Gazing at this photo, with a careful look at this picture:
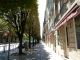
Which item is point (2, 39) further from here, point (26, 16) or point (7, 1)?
point (7, 1)

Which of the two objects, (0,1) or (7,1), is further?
(7,1)

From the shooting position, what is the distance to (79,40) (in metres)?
7.71

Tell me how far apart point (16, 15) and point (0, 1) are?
9615 mm

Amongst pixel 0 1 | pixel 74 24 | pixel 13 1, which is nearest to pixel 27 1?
pixel 13 1

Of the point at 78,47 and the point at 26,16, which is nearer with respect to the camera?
the point at 78,47

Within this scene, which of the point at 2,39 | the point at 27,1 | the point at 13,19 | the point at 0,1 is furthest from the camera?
the point at 2,39

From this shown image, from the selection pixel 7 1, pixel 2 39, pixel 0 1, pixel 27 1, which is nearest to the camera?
pixel 0 1

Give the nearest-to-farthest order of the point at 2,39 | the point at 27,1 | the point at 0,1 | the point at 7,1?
1. the point at 0,1
2. the point at 7,1
3. the point at 27,1
4. the point at 2,39

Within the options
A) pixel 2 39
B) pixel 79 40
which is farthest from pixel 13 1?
pixel 2 39

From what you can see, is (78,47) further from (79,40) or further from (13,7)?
(13,7)

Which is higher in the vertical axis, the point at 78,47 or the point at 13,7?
the point at 13,7

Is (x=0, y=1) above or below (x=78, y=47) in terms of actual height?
above

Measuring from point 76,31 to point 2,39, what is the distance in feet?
212

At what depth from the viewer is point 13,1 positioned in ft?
27.2
